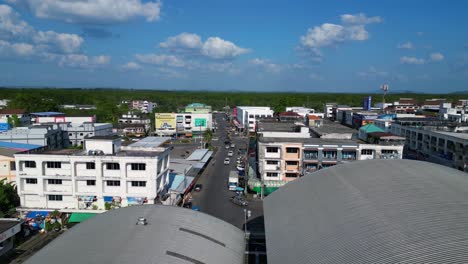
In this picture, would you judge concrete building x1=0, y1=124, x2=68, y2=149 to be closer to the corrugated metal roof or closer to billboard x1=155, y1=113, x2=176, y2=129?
the corrugated metal roof

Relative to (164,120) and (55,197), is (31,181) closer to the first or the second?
(55,197)

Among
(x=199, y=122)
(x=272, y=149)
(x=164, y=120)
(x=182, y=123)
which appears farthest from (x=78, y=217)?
(x=199, y=122)

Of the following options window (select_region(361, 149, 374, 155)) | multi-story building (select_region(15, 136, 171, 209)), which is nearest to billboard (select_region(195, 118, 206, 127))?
window (select_region(361, 149, 374, 155))

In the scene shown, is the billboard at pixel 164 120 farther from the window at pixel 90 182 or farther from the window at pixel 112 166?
the window at pixel 112 166

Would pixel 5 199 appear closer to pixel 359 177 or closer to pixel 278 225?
pixel 278 225

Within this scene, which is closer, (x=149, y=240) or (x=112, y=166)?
(x=149, y=240)
